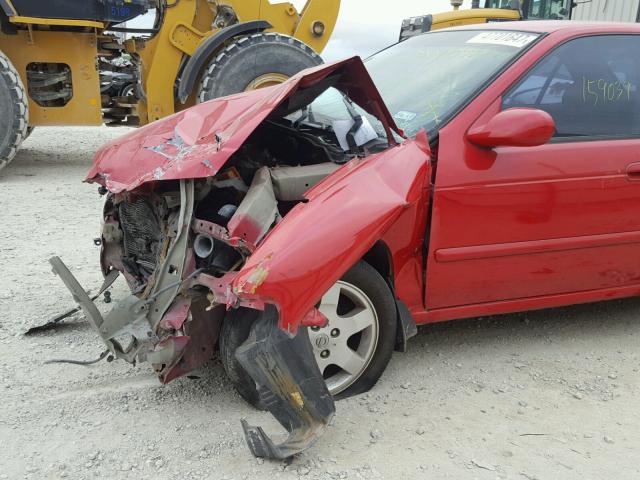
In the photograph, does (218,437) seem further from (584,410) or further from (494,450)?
(584,410)

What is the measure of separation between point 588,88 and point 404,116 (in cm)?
97

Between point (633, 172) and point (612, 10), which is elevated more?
point (612, 10)

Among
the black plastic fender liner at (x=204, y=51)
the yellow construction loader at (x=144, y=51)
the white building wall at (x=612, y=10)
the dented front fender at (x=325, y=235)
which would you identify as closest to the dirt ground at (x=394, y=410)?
the dented front fender at (x=325, y=235)

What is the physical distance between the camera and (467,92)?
9.77 ft

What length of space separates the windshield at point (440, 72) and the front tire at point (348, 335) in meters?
0.81

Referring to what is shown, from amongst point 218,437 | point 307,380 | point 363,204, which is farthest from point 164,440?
point 363,204

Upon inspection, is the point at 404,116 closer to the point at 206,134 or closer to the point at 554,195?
the point at 554,195

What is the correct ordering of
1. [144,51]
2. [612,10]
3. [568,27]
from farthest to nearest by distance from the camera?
[612,10] < [144,51] < [568,27]

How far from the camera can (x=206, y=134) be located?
2.82m

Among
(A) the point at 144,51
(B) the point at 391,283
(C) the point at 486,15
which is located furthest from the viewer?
(C) the point at 486,15

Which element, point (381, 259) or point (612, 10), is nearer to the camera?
point (381, 259)

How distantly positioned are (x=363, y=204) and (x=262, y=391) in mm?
819

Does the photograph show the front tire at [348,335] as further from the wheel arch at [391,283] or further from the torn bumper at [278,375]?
the torn bumper at [278,375]

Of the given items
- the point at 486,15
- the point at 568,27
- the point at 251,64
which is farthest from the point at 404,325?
the point at 486,15
